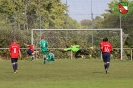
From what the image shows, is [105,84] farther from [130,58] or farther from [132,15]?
[132,15]

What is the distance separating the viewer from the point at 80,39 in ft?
152

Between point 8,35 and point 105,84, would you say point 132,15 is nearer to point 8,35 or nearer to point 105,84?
point 8,35

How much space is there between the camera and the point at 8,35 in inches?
1841

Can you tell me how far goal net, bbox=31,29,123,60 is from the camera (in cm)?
4497

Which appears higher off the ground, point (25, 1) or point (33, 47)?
point (25, 1)

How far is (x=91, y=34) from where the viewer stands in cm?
4659

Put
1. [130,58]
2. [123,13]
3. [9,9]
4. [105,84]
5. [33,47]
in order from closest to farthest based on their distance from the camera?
[105,84]
[33,47]
[130,58]
[123,13]
[9,9]

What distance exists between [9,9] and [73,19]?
369 inches

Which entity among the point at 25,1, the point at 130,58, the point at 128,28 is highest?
the point at 25,1

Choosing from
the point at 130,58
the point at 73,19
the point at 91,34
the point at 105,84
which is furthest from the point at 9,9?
the point at 105,84

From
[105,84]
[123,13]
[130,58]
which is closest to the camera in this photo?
[105,84]

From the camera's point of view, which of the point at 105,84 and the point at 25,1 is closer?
the point at 105,84

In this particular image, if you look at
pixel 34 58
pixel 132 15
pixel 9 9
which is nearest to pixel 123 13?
pixel 132 15

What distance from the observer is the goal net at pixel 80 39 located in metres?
45.0
